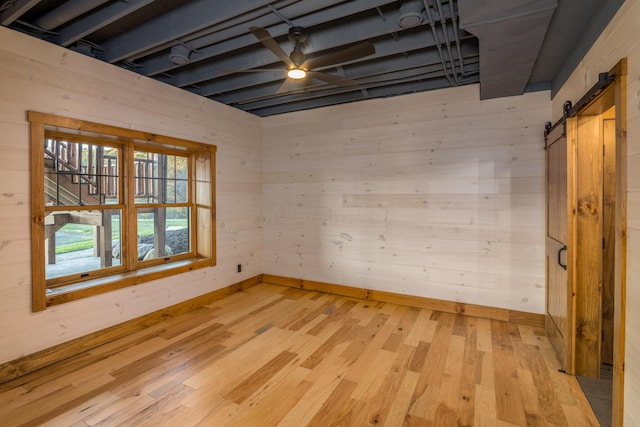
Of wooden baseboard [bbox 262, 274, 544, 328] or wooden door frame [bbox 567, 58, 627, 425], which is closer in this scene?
wooden door frame [bbox 567, 58, 627, 425]

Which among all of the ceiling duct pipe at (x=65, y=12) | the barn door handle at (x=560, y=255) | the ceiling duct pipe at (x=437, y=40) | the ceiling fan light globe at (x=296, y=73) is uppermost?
the ceiling duct pipe at (x=65, y=12)

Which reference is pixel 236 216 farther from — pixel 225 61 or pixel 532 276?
pixel 532 276

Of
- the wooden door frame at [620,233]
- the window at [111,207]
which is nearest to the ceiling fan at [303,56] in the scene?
the wooden door frame at [620,233]

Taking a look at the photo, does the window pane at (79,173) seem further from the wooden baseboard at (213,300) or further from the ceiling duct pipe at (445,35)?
the ceiling duct pipe at (445,35)

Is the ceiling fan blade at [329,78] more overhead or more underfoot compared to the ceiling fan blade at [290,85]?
more underfoot

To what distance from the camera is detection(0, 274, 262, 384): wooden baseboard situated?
7.99ft

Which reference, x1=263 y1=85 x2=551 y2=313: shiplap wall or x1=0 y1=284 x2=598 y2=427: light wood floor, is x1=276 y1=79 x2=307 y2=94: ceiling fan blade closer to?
x1=263 y1=85 x2=551 y2=313: shiplap wall

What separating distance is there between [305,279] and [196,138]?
2.48 metres

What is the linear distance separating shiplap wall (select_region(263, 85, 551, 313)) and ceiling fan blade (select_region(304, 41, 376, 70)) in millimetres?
1702

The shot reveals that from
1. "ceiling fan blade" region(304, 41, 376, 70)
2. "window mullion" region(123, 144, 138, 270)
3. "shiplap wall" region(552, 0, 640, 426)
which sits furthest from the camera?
"window mullion" region(123, 144, 138, 270)

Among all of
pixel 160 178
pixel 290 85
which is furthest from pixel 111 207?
pixel 290 85

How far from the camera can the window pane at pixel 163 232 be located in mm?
3688

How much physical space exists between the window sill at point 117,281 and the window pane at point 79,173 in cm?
78

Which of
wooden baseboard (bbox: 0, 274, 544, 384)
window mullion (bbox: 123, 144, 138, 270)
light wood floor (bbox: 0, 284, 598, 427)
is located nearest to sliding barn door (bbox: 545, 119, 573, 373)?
light wood floor (bbox: 0, 284, 598, 427)
